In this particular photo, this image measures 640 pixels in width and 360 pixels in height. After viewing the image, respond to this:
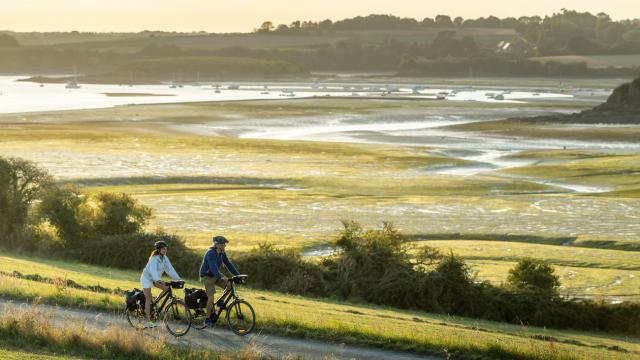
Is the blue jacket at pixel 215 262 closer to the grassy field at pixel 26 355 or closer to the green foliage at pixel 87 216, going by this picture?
the grassy field at pixel 26 355

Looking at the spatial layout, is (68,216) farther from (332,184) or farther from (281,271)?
(332,184)

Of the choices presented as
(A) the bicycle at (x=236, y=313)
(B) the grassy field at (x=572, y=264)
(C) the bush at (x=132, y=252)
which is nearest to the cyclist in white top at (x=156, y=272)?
(A) the bicycle at (x=236, y=313)

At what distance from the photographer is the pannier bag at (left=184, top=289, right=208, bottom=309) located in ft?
88.3

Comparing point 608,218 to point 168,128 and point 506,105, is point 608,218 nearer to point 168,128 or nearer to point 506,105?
point 168,128

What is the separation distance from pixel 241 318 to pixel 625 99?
136 meters

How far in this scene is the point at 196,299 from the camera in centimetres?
2692

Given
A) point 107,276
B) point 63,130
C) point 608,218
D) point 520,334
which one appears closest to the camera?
point 520,334

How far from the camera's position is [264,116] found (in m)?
150

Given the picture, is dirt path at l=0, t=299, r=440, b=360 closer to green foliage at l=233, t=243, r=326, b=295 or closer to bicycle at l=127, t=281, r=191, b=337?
bicycle at l=127, t=281, r=191, b=337

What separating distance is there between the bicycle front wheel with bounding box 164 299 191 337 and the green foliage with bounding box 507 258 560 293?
46.1 feet

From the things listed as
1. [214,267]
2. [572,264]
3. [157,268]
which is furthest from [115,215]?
Result: [214,267]

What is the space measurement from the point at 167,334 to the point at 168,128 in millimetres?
99778

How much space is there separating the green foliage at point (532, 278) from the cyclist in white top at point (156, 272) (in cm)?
1576

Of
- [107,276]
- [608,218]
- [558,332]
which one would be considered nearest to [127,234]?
[107,276]
